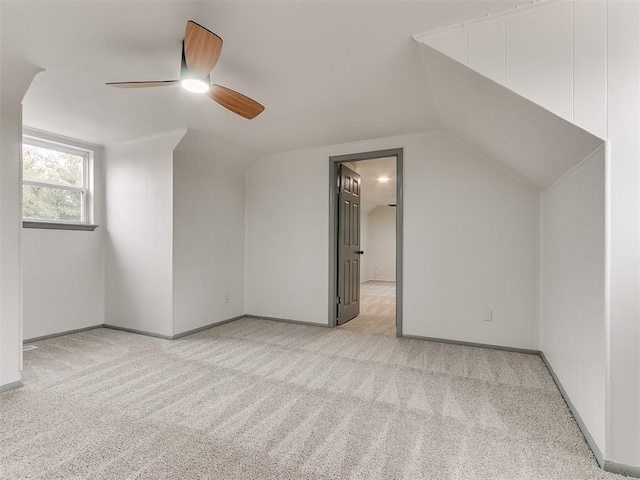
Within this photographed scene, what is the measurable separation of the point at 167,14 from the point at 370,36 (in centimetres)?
110

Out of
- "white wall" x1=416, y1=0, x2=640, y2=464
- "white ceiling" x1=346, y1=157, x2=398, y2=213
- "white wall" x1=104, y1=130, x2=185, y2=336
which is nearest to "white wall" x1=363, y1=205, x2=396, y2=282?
"white ceiling" x1=346, y1=157, x2=398, y2=213

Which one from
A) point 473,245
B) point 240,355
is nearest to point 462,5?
point 473,245

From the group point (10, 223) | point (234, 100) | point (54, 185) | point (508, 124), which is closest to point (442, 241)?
point (508, 124)

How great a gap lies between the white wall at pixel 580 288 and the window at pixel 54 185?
4.86 m

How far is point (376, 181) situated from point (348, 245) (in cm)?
221

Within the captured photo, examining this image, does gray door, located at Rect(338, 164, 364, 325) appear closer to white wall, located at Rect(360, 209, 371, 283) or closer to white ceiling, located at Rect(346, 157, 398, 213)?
white ceiling, located at Rect(346, 157, 398, 213)

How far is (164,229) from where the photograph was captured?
3615 mm

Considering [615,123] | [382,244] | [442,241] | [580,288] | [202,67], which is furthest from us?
[382,244]

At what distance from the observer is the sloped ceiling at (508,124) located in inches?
68.0

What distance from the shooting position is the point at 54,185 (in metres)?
3.68

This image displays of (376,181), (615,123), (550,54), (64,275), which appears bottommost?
(64,275)

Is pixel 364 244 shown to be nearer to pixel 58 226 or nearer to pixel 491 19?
pixel 58 226

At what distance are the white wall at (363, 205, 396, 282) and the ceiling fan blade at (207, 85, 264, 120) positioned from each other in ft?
25.3

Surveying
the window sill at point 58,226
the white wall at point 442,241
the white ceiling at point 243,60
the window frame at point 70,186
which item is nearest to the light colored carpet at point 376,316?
the white wall at point 442,241
